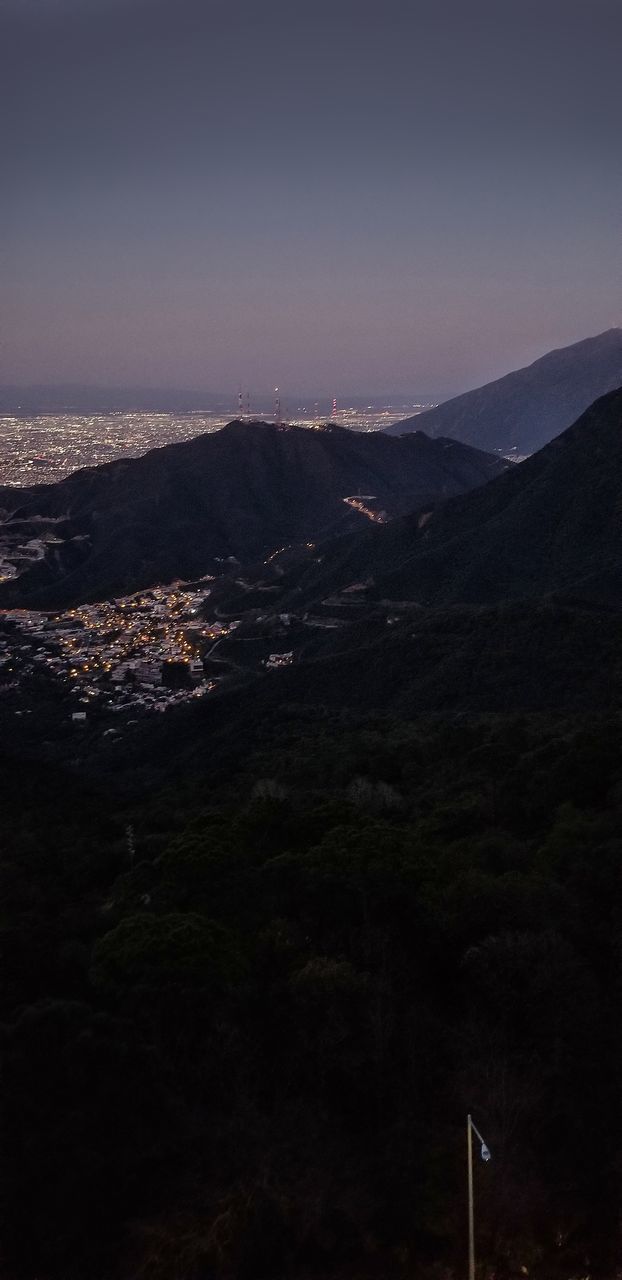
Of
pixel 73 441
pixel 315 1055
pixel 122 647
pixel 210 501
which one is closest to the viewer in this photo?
pixel 315 1055

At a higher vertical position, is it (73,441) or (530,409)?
(530,409)

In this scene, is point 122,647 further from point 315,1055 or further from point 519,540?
point 315,1055

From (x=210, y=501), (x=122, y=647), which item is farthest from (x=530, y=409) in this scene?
(x=122, y=647)

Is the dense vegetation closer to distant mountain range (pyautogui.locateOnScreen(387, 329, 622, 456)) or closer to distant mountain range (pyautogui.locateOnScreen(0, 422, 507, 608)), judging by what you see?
distant mountain range (pyautogui.locateOnScreen(0, 422, 507, 608))

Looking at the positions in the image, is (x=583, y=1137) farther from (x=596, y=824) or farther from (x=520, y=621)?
(x=520, y=621)

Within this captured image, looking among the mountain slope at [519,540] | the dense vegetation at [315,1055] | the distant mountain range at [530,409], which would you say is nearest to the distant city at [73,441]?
the distant mountain range at [530,409]

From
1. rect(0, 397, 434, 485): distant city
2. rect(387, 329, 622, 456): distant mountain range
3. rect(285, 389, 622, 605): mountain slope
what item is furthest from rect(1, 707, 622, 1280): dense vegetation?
rect(387, 329, 622, 456): distant mountain range

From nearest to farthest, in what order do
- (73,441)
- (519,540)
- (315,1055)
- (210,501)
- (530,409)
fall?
1. (315,1055)
2. (519,540)
3. (210,501)
4. (73,441)
5. (530,409)
